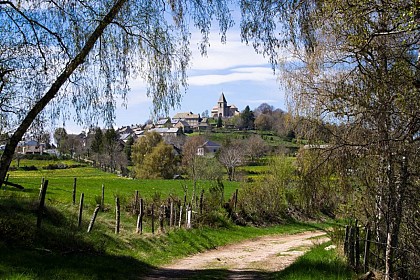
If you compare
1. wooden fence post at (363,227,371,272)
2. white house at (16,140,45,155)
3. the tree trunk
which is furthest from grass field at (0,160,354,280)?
the tree trunk

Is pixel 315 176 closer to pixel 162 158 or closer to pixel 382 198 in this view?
pixel 382 198

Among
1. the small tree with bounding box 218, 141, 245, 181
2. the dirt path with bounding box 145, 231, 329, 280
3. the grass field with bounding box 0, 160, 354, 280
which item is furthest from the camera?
the small tree with bounding box 218, 141, 245, 181

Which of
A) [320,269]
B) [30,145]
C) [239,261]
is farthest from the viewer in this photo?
[239,261]

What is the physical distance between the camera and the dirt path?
12.7m

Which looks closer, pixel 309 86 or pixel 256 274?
pixel 309 86

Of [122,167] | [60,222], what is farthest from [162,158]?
[60,222]

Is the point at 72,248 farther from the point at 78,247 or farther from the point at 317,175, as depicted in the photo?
the point at 317,175

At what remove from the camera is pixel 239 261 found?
1631cm

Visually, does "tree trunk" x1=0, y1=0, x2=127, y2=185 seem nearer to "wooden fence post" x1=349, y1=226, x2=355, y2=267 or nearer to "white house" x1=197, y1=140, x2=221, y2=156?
"wooden fence post" x1=349, y1=226, x2=355, y2=267

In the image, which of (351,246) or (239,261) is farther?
(239,261)

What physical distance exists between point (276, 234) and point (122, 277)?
60.3 feet

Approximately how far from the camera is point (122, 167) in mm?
68688

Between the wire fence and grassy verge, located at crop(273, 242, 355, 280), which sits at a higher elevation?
the wire fence

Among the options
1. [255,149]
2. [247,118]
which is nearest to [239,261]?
[255,149]
